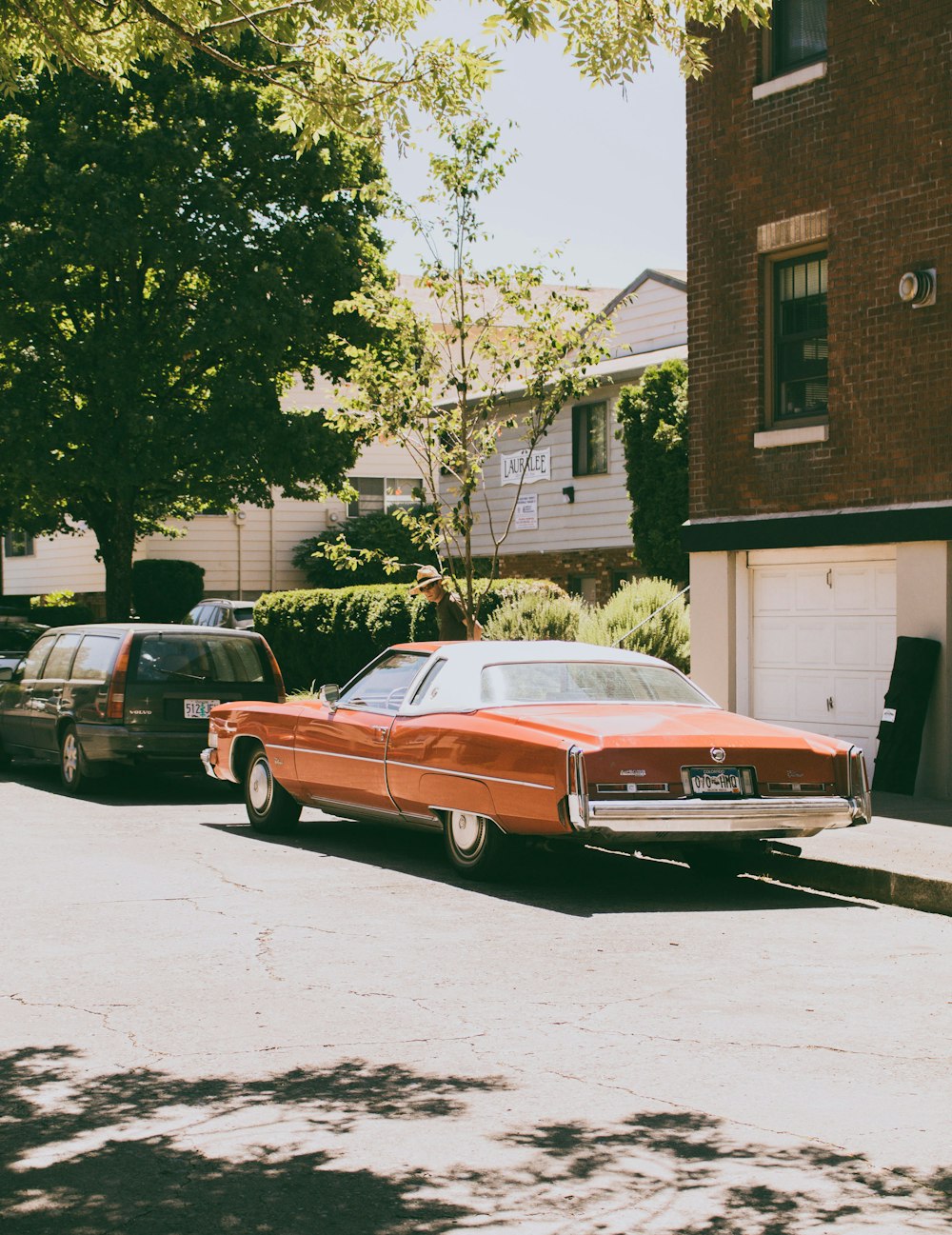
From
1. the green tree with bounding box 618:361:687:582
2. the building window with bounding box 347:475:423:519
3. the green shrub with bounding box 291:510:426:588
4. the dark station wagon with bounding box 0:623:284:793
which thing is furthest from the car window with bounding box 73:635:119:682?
the building window with bounding box 347:475:423:519

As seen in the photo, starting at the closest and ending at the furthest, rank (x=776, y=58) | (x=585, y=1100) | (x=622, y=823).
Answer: (x=585, y=1100) < (x=622, y=823) < (x=776, y=58)

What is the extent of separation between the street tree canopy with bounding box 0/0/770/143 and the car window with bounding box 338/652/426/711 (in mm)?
3459

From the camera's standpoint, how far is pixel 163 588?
38.0m

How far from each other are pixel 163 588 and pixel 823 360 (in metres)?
25.1

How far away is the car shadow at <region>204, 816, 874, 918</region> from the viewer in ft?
30.2

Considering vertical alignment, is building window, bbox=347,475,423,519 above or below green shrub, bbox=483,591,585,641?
→ above

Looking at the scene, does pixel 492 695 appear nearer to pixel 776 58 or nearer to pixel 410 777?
pixel 410 777

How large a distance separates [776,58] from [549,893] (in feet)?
31.9

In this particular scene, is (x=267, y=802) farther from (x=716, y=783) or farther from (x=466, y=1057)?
(x=466, y=1057)

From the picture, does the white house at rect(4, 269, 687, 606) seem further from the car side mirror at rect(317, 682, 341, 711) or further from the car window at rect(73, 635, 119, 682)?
the car side mirror at rect(317, 682, 341, 711)

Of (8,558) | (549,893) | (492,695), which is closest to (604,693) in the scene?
(492,695)

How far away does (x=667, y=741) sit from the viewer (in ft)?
29.4

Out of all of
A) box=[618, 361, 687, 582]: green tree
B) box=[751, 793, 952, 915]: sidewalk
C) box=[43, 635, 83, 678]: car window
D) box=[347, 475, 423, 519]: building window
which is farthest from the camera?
box=[347, 475, 423, 519]: building window

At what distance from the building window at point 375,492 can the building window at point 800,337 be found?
26157 millimetres
